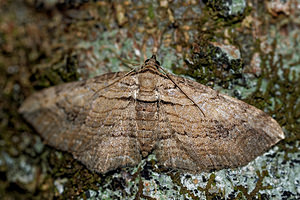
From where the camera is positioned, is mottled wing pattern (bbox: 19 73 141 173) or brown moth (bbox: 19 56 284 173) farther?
mottled wing pattern (bbox: 19 73 141 173)

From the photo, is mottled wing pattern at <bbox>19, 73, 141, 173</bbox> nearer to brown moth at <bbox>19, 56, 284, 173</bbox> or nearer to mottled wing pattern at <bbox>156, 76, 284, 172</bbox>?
brown moth at <bbox>19, 56, 284, 173</bbox>

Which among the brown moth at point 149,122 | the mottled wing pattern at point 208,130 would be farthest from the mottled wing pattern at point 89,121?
the mottled wing pattern at point 208,130

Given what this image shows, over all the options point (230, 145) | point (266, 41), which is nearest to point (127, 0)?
point (266, 41)

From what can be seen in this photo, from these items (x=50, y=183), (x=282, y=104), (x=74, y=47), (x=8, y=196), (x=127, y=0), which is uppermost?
(x=127, y=0)

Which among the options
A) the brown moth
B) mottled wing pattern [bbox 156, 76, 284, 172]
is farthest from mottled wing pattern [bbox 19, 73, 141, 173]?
mottled wing pattern [bbox 156, 76, 284, 172]

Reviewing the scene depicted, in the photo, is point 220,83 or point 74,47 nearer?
point 220,83

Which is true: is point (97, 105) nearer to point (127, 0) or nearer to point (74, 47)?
point (74, 47)
